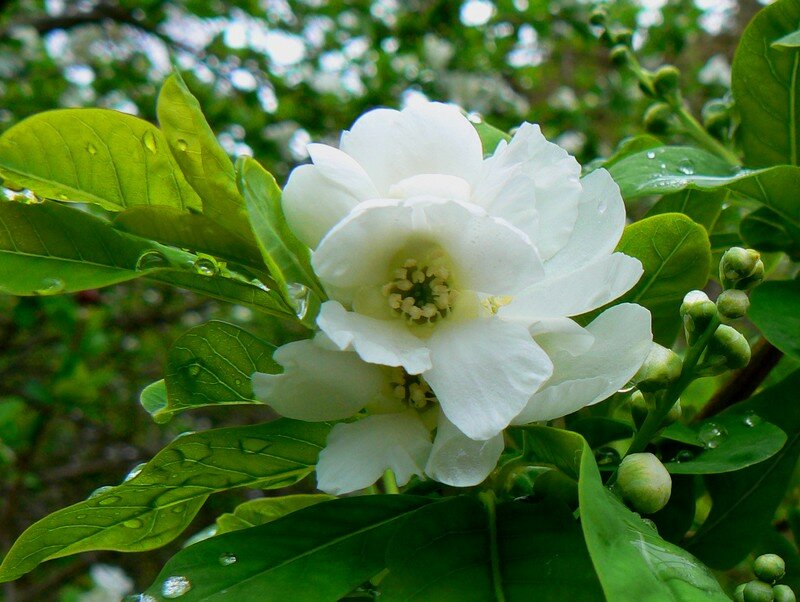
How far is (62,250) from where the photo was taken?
2.57ft

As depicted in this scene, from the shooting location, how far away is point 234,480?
2.81 ft

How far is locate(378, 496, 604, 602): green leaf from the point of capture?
0.68 meters

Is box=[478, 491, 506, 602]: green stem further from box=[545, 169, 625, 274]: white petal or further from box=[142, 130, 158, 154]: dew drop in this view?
box=[142, 130, 158, 154]: dew drop

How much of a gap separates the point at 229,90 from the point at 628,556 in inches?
167

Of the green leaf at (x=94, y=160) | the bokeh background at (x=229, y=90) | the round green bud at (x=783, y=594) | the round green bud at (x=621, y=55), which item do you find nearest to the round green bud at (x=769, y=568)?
the round green bud at (x=783, y=594)

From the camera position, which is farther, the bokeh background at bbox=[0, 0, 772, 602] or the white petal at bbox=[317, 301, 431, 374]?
the bokeh background at bbox=[0, 0, 772, 602]

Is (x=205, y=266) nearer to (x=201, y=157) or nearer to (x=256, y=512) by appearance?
(x=201, y=157)

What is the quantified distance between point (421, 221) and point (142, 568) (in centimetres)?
623

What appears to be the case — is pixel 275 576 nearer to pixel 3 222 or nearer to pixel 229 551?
pixel 229 551

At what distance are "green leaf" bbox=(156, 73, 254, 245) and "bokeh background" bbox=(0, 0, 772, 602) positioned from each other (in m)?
2.78

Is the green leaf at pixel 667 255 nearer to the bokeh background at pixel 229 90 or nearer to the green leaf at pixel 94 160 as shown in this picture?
the green leaf at pixel 94 160

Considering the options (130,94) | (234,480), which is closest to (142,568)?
(130,94)

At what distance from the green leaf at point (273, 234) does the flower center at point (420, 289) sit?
69mm

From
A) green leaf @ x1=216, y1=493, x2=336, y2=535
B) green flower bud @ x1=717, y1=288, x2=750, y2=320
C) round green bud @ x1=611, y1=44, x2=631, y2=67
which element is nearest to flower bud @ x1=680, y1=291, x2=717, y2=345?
green flower bud @ x1=717, y1=288, x2=750, y2=320
